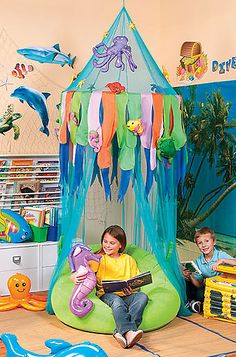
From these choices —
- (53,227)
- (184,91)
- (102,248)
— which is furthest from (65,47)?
(102,248)

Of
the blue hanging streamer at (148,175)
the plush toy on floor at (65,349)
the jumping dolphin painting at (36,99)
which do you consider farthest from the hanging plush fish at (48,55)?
the plush toy on floor at (65,349)

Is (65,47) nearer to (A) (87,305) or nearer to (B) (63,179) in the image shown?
(B) (63,179)

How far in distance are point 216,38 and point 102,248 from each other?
5.72 ft

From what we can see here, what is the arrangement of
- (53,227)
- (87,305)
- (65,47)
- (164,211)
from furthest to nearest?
(65,47) → (53,227) → (164,211) → (87,305)

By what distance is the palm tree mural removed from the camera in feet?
15.3

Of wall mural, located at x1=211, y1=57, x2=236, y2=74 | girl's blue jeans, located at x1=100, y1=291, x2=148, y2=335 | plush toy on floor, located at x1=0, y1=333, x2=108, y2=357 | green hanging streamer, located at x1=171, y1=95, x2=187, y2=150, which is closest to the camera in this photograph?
plush toy on floor, located at x1=0, y1=333, x2=108, y2=357

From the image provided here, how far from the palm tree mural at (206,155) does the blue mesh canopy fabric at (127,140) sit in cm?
71

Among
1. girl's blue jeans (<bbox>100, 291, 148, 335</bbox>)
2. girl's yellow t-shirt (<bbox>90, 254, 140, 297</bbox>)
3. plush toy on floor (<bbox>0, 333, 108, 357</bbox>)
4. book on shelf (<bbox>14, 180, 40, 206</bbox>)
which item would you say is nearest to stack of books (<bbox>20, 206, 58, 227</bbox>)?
book on shelf (<bbox>14, 180, 40, 206</bbox>)

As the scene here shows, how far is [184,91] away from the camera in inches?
203

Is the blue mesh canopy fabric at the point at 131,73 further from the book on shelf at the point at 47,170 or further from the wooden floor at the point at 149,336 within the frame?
the wooden floor at the point at 149,336

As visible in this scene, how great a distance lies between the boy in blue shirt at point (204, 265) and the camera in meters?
4.20

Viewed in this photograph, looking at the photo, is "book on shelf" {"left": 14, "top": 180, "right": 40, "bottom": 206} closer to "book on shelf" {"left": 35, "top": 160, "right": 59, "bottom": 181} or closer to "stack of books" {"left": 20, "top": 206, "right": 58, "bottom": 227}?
"book on shelf" {"left": 35, "top": 160, "right": 59, "bottom": 181}

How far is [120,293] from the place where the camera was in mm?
3928

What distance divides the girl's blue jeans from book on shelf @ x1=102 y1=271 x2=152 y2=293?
5cm
